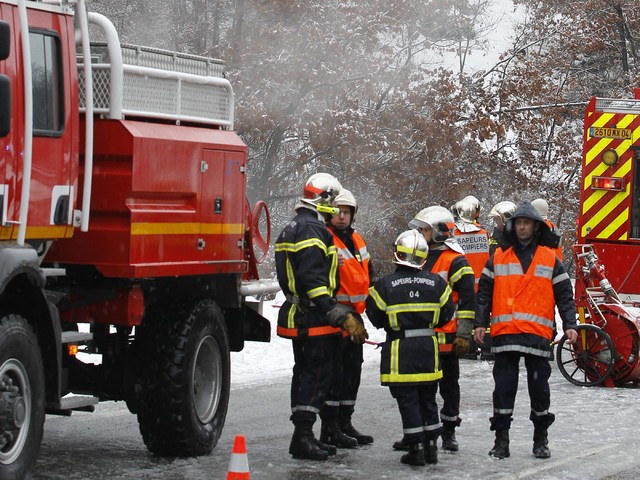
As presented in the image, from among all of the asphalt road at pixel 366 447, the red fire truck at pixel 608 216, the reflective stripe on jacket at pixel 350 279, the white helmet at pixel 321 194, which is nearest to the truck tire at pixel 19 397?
the asphalt road at pixel 366 447

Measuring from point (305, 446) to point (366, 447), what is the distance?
0.87 m

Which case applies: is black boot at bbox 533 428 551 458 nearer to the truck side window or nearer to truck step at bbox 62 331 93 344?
truck step at bbox 62 331 93 344

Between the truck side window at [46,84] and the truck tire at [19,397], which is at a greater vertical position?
the truck side window at [46,84]

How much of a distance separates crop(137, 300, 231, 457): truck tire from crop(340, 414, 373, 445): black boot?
1027 millimetres

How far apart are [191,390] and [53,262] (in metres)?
1.31

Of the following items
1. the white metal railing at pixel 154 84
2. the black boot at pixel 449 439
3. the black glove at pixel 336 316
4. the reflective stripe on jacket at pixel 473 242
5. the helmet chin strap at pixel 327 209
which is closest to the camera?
the white metal railing at pixel 154 84

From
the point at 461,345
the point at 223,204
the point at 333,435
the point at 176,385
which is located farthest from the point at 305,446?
the point at 223,204

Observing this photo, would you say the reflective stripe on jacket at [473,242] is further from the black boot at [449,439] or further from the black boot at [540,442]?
the black boot at [540,442]

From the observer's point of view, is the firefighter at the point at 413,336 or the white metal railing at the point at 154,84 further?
the firefighter at the point at 413,336

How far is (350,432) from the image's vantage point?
955 cm

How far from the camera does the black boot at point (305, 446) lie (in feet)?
28.5

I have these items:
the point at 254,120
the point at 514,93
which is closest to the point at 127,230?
the point at 254,120

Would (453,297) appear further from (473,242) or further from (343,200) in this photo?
(473,242)

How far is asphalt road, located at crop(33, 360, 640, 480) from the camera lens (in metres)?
8.29
